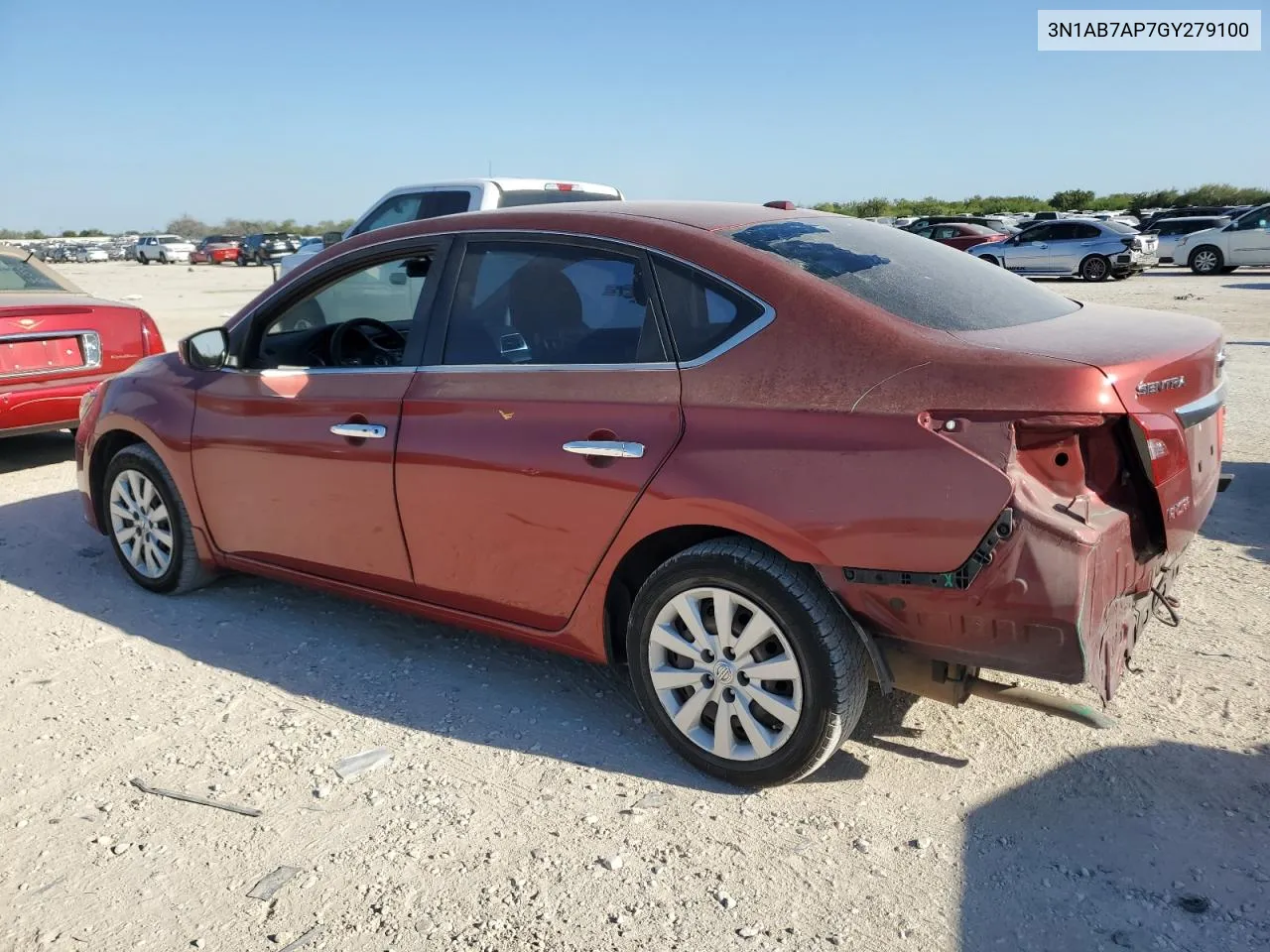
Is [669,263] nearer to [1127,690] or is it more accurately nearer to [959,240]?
[1127,690]

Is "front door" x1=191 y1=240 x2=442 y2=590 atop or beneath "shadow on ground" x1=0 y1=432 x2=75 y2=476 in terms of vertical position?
atop

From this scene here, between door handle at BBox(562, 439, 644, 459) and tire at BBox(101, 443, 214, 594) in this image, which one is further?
tire at BBox(101, 443, 214, 594)

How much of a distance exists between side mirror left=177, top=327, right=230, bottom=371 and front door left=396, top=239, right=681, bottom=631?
1.24 m

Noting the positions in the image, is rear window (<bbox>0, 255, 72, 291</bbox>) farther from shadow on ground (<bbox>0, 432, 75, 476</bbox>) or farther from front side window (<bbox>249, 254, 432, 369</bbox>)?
front side window (<bbox>249, 254, 432, 369</bbox>)

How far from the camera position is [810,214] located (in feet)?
13.0

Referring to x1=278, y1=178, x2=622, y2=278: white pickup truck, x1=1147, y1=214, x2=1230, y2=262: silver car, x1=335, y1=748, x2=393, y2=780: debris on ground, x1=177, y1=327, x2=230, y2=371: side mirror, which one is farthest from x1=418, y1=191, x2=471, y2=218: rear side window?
x1=1147, y1=214, x2=1230, y2=262: silver car

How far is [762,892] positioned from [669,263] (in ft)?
6.09

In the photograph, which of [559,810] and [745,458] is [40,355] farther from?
[745,458]

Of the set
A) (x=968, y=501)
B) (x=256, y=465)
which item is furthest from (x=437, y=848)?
(x=256, y=465)

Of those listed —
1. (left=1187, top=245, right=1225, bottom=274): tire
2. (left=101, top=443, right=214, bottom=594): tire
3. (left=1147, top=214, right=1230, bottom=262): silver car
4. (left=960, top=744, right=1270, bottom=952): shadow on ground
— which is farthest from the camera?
(left=1147, top=214, right=1230, bottom=262): silver car

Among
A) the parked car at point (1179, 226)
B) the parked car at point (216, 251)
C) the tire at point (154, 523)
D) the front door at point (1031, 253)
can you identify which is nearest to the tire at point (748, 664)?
the tire at point (154, 523)

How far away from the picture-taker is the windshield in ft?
25.4

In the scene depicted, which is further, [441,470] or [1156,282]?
[1156,282]

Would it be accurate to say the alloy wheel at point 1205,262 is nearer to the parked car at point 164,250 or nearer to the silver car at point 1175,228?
the silver car at point 1175,228
